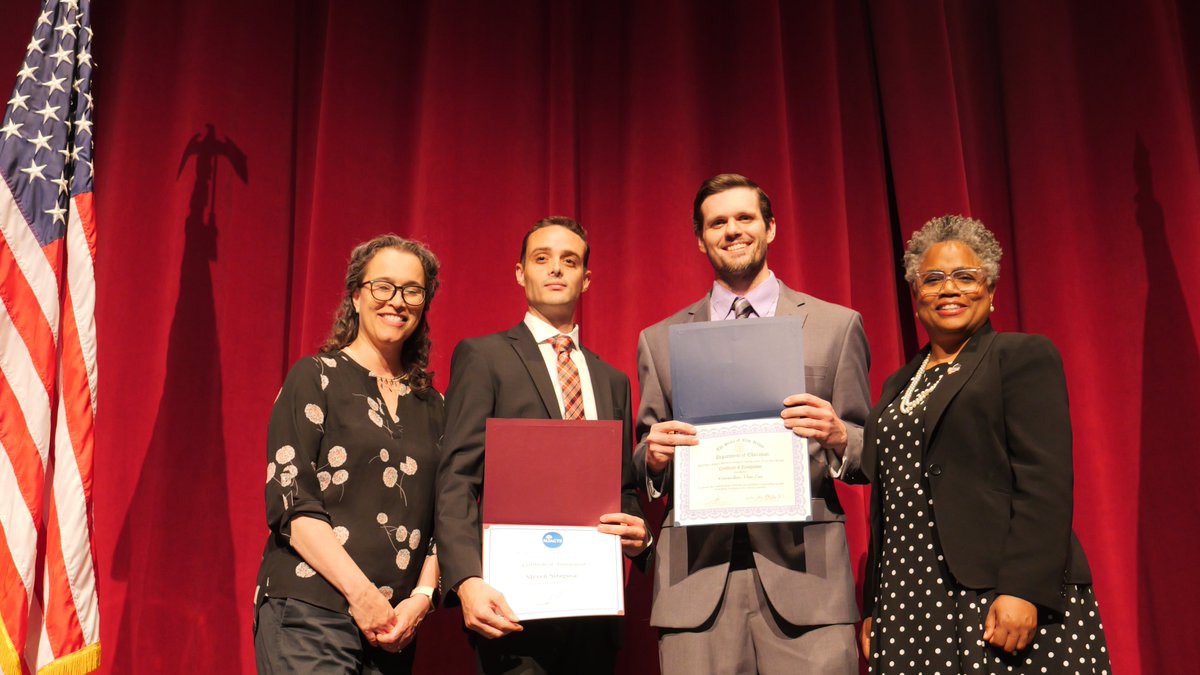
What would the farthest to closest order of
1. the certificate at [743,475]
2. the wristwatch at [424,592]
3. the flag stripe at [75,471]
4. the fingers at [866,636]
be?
the flag stripe at [75,471], the wristwatch at [424,592], the fingers at [866,636], the certificate at [743,475]

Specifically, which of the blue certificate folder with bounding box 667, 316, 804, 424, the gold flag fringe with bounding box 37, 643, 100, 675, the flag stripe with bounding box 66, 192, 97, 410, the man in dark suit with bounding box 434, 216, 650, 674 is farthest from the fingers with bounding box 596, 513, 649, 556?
the flag stripe with bounding box 66, 192, 97, 410

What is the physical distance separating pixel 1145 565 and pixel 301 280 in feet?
10.3

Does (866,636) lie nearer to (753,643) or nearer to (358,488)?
(753,643)

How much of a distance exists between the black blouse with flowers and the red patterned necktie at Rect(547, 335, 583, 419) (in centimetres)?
37

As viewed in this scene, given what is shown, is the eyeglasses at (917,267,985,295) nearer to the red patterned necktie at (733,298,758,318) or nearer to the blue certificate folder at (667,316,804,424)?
the blue certificate folder at (667,316,804,424)

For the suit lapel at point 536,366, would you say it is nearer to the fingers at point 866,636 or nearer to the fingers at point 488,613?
the fingers at point 488,613

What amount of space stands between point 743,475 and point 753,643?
1.33ft

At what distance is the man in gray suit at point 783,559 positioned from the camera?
215 centimetres

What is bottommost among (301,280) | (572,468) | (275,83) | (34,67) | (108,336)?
(572,468)

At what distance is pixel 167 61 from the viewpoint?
357 centimetres

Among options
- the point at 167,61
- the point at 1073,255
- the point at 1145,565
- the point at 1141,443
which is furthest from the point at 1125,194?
the point at 167,61

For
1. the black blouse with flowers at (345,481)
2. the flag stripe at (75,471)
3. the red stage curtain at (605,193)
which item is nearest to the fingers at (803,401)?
the black blouse with flowers at (345,481)

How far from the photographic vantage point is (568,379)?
99.3 inches

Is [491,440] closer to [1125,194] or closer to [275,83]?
[275,83]
